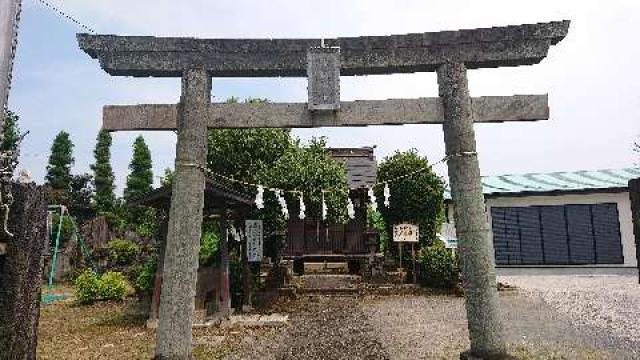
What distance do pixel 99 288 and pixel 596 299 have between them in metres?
16.5

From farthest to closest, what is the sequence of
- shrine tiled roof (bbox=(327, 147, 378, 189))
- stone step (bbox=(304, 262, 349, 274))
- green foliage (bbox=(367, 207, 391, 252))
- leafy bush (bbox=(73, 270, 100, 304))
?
1. shrine tiled roof (bbox=(327, 147, 378, 189))
2. green foliage (bbox=(367, 207, 391, 252))
3. stone step (bbox=(304, 262, 349, 274))
4. leafy bush (bbox=(73, 270, 100, 304))

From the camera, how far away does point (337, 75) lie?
6.15m

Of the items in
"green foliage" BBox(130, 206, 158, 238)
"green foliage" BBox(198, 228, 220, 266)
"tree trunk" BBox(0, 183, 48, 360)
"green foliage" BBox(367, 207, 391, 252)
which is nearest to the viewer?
"tree trunk" BBox(0, 183, 48, 360)

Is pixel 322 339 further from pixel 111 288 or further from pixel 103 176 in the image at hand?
pixel 103 176

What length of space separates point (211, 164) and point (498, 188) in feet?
51.4

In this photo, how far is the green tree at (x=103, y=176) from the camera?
38469mm

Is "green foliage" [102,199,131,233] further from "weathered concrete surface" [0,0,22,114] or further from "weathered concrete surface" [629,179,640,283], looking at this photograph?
"weathered concrete surface" [629,179,640,283]

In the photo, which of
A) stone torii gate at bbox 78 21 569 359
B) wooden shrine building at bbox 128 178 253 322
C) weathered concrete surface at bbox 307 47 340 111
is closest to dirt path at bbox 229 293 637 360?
wooden shrine building at bbox 128 178 253 322

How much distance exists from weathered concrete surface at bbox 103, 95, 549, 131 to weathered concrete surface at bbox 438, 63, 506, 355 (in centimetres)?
23

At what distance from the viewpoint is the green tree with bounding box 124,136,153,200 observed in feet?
137

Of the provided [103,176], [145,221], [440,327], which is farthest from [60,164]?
[440,327]

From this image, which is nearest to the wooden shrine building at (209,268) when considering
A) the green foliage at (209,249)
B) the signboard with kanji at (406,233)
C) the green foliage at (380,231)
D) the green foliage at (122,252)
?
the green foliage at (209,249)

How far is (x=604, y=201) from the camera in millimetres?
20922

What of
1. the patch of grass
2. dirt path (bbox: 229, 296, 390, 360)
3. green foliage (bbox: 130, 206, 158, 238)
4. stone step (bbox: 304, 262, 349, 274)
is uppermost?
green foliage (bbox: 130, 206, 158, 238)
